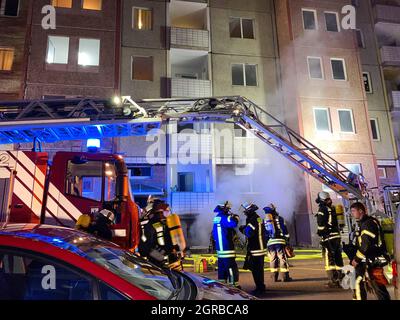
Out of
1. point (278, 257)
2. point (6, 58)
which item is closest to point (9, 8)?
point (6, 58)

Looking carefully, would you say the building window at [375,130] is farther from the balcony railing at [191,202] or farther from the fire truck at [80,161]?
the balcony railing at [191,202]

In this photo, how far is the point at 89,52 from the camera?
15.3 metres

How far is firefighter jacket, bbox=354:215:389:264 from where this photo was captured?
172 inches

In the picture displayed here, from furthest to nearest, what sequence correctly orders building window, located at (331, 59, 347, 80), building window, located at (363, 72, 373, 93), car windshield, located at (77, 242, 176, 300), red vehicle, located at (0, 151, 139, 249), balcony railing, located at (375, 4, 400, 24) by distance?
balcony railing, located at (375, 4, 400, 24), building window, located at (363, 72, 373, 93), building window, located at (331, 59, 347, 80), red vehicle, located at (0, 151, 139, 249), car windshield, located at (77, 242, 176, 300)

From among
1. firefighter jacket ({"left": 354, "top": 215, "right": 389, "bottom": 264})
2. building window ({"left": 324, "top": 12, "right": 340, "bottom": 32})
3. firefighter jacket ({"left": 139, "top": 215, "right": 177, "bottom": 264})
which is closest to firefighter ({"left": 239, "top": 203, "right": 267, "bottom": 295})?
firefighter jacket ({"left": 139, "top": 215, "right": 177, "bottom": 264})

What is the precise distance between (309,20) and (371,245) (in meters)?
15.8

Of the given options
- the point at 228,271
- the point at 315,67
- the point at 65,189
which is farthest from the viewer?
the point at 315,67

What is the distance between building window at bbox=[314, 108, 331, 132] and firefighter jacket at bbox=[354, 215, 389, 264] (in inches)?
466

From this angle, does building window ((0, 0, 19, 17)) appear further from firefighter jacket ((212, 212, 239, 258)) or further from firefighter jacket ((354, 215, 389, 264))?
firefighter jacket ((354, 215, 389, 264))

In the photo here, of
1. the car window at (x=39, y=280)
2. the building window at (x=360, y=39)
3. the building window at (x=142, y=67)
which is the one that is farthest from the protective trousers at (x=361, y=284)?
the building window at (x=360, y=39)

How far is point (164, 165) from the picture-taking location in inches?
578

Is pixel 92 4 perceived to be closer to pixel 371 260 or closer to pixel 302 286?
pixel 302 286

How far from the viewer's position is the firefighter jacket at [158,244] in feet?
16.7
